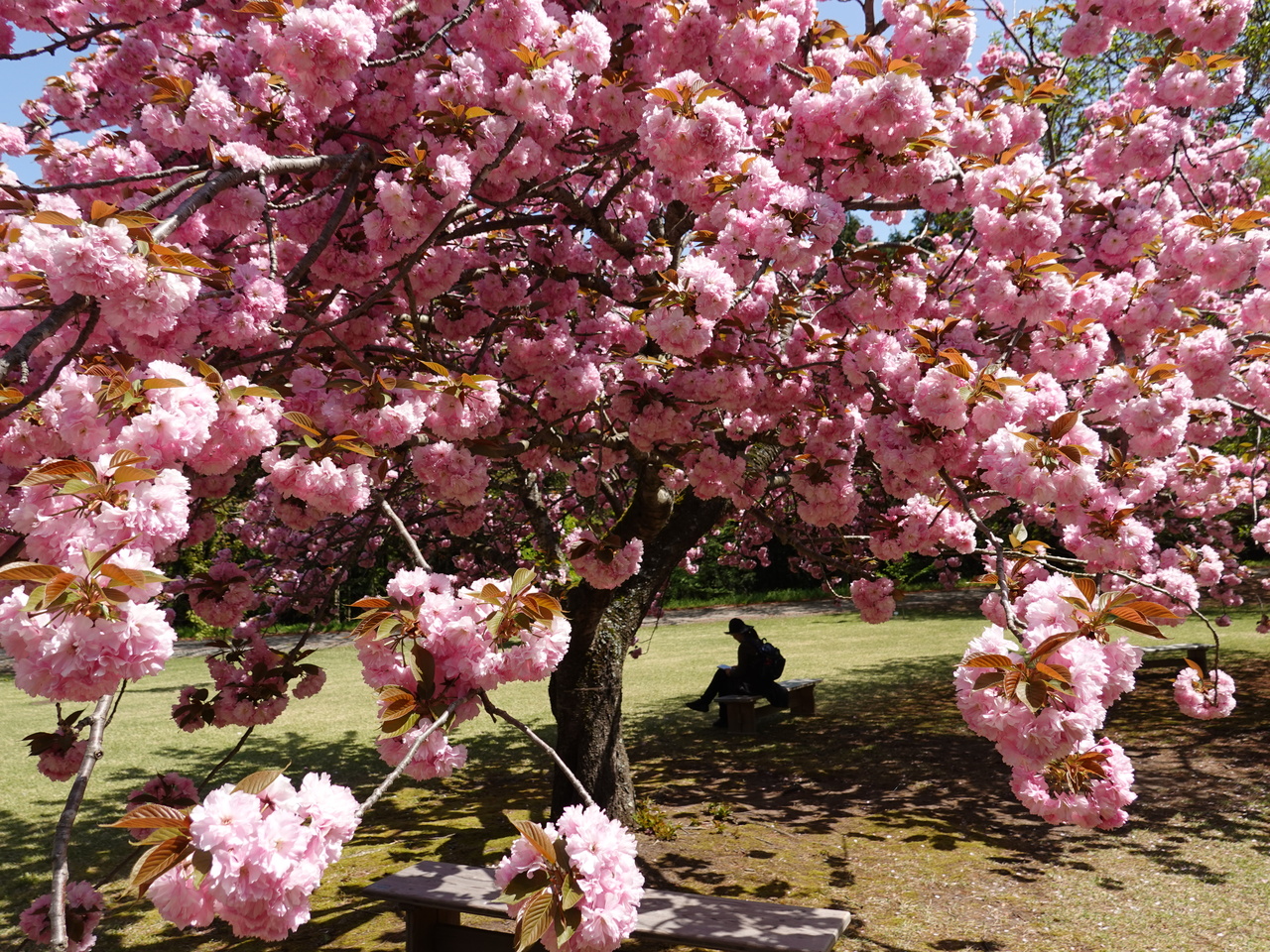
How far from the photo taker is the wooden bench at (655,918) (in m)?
3.34

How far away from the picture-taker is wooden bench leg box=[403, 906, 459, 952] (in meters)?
3.87

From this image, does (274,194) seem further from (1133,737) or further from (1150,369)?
(1133,737)

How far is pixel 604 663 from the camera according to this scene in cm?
564

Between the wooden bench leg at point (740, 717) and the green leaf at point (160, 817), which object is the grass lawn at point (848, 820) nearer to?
the wooden bench leg at point (740, 717)

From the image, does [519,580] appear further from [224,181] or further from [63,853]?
[224,181]

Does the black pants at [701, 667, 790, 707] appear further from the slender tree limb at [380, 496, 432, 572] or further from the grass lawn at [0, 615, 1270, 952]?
the slender tree limb at [380, 496, 432, 572]

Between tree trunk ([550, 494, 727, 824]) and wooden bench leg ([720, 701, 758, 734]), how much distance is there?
3.51 meters

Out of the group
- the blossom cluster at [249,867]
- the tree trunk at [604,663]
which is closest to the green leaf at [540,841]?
the blossom cluster at [249,867]

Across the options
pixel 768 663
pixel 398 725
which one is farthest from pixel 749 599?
pixel 398 725

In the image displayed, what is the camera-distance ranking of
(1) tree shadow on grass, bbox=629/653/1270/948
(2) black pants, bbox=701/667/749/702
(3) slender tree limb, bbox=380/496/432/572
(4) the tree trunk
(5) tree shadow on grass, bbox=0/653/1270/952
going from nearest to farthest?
(3) slender tree limb, bbox=380/496/432/572
(5) tree shadow on grass, bbox=0/653/1270/952
(1) tree shadow on grass, bbox=629/653/1270/948
(4) the tree trunk
(2) black pants, bbox=701/667/749/702

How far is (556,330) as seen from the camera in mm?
3943

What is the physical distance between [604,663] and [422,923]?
209 cm

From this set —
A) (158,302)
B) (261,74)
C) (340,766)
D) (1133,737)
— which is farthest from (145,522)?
(1133,737)

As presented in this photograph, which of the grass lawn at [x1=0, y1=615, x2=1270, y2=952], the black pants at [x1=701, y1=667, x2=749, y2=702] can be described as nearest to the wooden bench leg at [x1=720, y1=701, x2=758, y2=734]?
the grass lawn at [x1=0, y1=615, x2=1270, y2=952]
